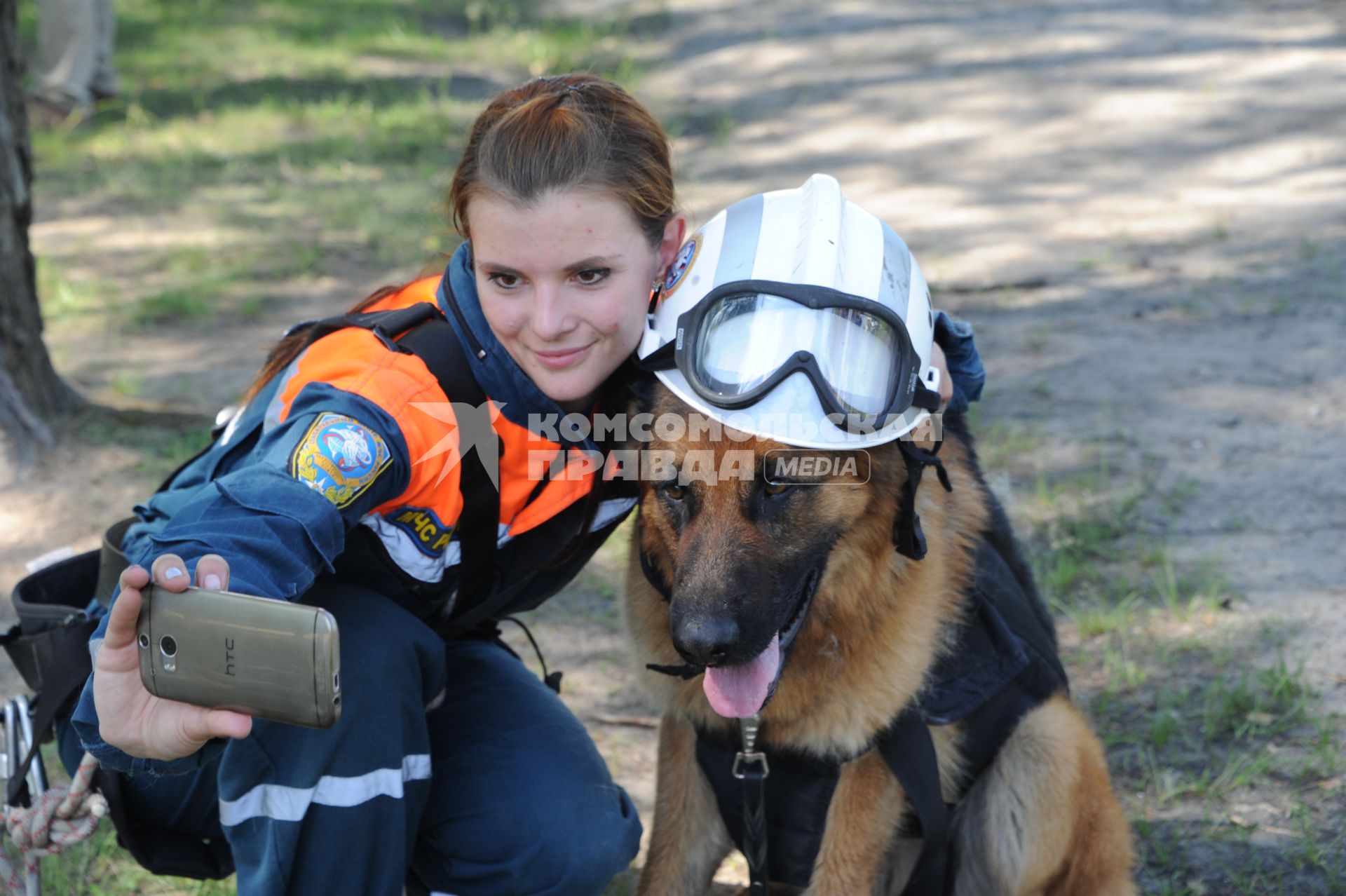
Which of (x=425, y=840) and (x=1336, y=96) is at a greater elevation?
(x=1336, y=96)

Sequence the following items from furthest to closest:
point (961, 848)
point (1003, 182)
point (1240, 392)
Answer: point (1003, 182) → point (1240, 392) → point (961, 848)

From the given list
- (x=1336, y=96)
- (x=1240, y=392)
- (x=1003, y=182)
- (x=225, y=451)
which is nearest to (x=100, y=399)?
(x=225, y=451)

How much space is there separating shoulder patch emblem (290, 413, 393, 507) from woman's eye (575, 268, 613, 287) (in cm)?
54

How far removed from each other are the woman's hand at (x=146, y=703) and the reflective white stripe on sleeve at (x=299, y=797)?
409 mm

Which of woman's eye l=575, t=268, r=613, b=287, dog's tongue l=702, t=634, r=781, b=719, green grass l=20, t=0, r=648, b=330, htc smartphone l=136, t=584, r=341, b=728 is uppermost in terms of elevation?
woman's eye l=575, t=268, r=613, b=287

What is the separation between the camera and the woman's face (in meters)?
2.26

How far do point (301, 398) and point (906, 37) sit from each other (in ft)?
32.8

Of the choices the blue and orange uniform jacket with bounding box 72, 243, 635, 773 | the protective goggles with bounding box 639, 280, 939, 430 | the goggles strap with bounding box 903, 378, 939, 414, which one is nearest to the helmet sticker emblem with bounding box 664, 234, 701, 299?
the protective goggles with bounding box 639, 280, 939, 430

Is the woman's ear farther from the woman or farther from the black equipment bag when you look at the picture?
the black equipment bag

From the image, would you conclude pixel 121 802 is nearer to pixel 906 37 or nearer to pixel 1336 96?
pixel 1336 96

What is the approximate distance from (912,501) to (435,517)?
0.98 metres

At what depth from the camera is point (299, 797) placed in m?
2.19

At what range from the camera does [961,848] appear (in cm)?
287

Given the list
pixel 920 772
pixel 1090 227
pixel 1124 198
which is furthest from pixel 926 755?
pixel 1124 198
